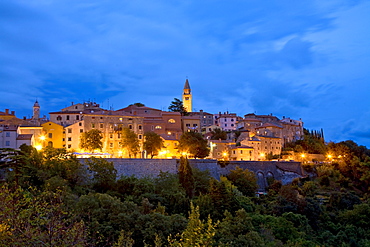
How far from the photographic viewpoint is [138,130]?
5934 centimetres

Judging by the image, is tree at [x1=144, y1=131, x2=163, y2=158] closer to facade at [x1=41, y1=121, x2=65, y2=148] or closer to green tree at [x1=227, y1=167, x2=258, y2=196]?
facade at [x1=41, y1=121, x2=65, y2=148]

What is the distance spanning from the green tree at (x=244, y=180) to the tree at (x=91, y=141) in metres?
17.8

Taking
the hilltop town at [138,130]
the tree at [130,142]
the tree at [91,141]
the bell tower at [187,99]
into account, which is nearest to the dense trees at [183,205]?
the hilltop town at [138,130]

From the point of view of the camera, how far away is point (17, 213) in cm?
1559

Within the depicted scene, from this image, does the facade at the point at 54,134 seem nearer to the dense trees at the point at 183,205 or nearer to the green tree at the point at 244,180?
the dense trees at the point at 183,205

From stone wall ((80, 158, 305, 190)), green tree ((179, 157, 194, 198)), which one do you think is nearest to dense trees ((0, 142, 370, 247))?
green tree ((179, 157, 194, 198))

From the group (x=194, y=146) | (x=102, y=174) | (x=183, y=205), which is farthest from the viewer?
(x=194, y=146)

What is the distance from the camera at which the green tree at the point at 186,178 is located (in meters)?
41.5

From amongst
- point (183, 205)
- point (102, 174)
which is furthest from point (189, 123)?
point (183, 205)

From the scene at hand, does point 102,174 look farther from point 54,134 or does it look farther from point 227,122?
point 227,122

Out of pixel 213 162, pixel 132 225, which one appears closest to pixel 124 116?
pixel 213 162

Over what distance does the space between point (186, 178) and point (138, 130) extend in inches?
754

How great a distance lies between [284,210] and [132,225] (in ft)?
60.3

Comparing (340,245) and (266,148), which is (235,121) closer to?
(266,148)
